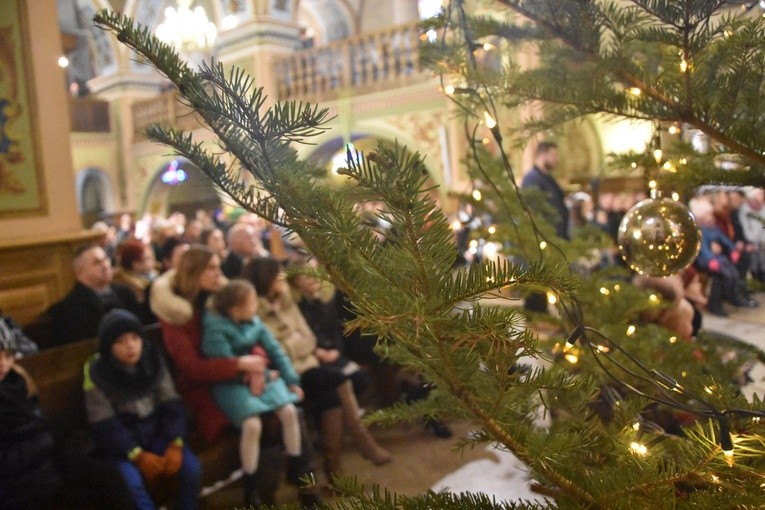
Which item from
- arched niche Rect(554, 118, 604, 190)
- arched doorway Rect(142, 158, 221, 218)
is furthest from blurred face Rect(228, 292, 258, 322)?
arched doorway Rect(142, 158, 221, 218)

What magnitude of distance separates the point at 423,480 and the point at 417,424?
796 mm

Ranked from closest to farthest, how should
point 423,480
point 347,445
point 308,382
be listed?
point 423,480, point 308,382, point 347,445

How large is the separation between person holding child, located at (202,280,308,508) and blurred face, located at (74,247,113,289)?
0.82 m

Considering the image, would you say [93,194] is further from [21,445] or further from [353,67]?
[21,445]

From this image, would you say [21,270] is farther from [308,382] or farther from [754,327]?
[754,327]

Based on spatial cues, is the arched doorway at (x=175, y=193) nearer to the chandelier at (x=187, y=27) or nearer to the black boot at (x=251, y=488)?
the chandelier at (x=187, y=27)

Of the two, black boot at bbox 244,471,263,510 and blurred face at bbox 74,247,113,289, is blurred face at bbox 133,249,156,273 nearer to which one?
blurred face at bbox 74,247,113,289

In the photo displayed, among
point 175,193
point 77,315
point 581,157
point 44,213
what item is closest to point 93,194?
point 175,193

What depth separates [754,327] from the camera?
5.70 m

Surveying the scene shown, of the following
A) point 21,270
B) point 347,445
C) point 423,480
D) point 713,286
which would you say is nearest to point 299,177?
point 423,480

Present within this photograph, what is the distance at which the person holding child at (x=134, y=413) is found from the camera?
266 cm

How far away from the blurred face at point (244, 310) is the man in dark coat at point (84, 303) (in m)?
0.85

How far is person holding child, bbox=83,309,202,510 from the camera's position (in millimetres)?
2658

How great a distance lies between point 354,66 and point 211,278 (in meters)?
6.99
